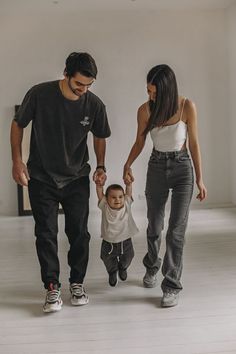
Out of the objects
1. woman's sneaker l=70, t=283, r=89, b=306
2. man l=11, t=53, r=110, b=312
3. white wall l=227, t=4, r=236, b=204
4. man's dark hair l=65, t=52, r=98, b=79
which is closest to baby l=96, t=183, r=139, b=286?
man l=11, t=53, r=110, b=312

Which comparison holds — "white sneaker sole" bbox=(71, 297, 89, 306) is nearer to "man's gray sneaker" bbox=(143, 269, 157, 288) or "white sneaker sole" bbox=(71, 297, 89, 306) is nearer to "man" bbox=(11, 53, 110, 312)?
"man" bbox=(11, 53, 110, 312)

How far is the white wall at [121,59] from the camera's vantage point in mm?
6477

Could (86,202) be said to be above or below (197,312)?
above

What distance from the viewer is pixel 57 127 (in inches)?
110

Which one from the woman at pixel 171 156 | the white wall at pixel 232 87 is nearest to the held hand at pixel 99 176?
the woman at pixel 171 156

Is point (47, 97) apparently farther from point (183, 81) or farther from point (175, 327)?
point (183, 81)

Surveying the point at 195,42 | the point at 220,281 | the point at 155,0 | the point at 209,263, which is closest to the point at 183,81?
the point at 195,42

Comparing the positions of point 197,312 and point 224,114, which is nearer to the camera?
A: point 197,312

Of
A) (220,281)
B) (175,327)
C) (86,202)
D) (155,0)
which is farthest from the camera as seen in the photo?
(155,0)

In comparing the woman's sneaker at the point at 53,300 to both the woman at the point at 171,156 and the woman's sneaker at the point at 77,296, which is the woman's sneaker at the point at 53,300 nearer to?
the woman's sneaker at the point at 77,296

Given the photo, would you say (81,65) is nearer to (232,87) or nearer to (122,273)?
(122,273)

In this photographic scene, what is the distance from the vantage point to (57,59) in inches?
256

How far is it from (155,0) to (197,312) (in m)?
4.25

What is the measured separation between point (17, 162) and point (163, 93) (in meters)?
0.87
